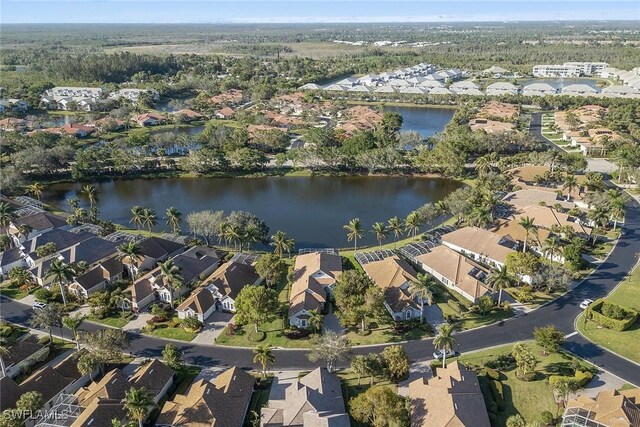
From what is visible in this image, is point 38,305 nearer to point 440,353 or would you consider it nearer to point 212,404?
point 212,404

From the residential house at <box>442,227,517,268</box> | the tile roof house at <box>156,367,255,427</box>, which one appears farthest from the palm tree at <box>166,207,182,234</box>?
the residential house at <box>442,227,517,268</box>

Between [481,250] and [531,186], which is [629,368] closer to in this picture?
[481,250]

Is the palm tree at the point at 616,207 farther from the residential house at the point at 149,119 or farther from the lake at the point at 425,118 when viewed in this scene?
the residential house at the point at 149,119

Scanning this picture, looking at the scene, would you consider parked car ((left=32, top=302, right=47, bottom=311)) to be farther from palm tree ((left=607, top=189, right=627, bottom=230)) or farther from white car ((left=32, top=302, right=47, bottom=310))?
palm tree ((left=607, top=189, right=627, bottom=230))

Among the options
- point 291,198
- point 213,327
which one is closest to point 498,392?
point 213,327

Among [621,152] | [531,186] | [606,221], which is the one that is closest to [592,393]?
[606,221]

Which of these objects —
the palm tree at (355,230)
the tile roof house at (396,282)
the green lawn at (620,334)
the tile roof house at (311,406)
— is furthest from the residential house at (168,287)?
the green lawn at (620,334)
